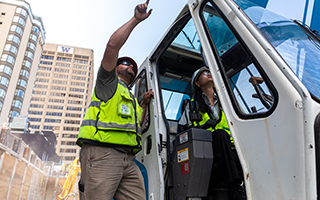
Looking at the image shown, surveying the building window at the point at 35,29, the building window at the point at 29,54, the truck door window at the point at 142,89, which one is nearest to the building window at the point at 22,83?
the building window at the point at 29,54

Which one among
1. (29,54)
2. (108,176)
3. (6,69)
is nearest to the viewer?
(108,176)

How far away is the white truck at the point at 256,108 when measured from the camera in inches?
39.5

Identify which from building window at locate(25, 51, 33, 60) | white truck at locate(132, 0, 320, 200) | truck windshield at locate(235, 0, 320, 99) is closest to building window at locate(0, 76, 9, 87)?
building window at locate(25, 51, 33, 60)

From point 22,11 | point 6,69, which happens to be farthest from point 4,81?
point 22,11

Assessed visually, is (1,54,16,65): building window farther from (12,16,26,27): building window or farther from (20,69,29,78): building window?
(12,16,26,27): building window

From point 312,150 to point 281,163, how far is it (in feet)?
0.52

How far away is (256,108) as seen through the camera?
1535mm

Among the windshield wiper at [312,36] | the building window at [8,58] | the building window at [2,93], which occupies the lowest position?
the windshield wiper at [312,36]

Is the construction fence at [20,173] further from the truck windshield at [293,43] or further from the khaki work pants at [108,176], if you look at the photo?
the truck windshield at [293,43]

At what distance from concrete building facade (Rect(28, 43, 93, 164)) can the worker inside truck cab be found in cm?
6844

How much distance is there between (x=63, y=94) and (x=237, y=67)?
264 ft

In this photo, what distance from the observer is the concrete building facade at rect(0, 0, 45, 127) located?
40750 millimetres

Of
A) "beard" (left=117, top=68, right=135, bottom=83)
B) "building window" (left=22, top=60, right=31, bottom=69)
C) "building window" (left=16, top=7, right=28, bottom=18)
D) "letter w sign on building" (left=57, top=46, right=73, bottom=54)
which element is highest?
"letter w sign on building" (left=57, top=46, right=73, bottom=54)

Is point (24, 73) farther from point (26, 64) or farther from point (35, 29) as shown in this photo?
point (35, 29)
